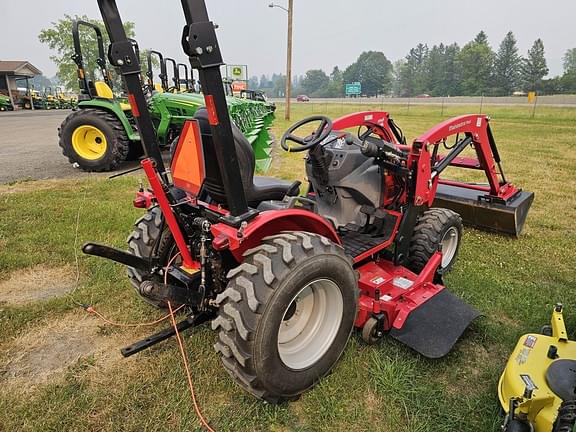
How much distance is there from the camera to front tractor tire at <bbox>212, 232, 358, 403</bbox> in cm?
199

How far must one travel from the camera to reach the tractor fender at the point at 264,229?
6.72 feet

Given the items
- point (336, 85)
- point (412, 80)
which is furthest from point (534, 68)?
point (336, 85)

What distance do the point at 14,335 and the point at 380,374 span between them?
247cm

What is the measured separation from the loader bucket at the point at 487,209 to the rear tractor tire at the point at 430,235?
3.31ft

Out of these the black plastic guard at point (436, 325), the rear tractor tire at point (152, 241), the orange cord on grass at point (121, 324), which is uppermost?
the rear tractor tire at point (152, 241)

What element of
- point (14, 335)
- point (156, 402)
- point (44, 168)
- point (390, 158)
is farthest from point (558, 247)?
point (44, 168)

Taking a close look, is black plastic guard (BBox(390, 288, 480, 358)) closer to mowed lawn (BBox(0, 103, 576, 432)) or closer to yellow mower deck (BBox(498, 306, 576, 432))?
mowed lawn (BBox(0, 103, 576, 432))

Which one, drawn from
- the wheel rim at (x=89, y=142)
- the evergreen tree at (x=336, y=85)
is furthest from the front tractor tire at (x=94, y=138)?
the evergreen tree at (x=336, y=85)

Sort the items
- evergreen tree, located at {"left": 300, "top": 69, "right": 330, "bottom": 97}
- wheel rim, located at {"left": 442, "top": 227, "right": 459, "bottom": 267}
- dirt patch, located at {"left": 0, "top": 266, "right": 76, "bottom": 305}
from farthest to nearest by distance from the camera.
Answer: evergreen tree, located at {"left": 300, "top": 69, "right": 330, "bottom": 97} → wheel rim, located at {"left": 442, "top": 227, "right": 459, "bottom": 267} → dirt patch, located at {"left": 0, "top": 266, "right": 76, "bottom": 305}

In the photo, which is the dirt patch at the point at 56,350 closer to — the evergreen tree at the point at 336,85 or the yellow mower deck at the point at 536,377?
the yellow mower deck at the point at 536,377

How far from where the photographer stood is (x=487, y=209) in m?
4.64

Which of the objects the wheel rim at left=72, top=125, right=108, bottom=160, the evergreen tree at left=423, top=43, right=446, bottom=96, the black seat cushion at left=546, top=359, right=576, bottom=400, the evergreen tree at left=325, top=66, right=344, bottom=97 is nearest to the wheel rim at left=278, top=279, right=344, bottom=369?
the black seat cushion at left=546, top=359, right=576, bottom=400

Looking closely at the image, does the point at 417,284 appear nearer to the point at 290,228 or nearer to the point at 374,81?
the point at 290,228

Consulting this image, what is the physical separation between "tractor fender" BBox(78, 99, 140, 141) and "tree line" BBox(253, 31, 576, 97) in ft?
216
